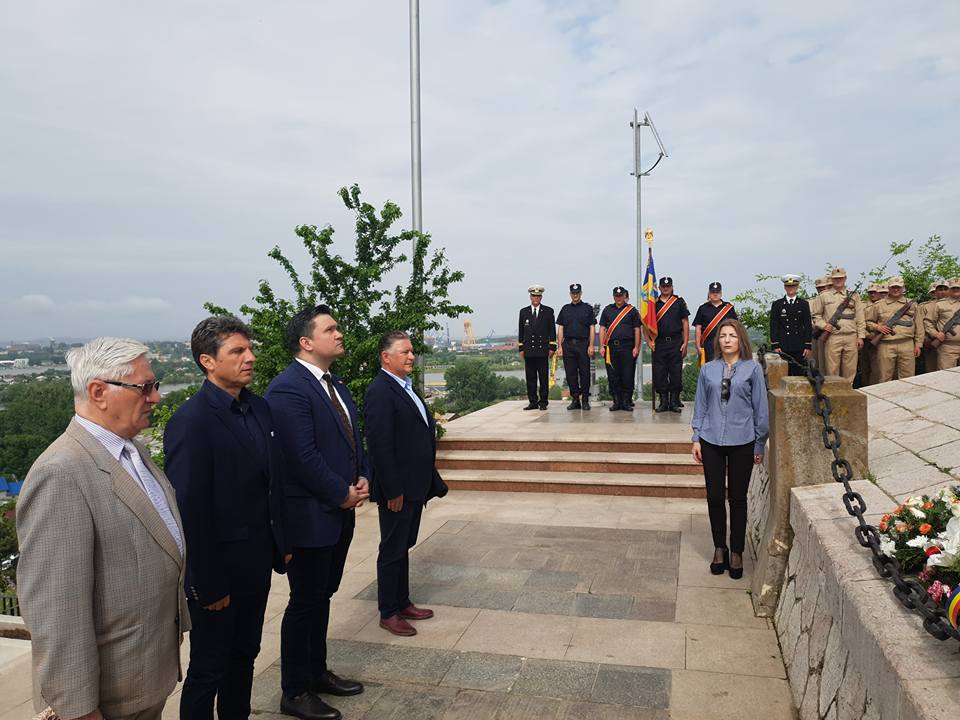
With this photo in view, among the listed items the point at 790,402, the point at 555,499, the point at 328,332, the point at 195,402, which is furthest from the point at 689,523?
the point at 195,402

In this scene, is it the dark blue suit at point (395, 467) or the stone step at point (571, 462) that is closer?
the dark blue suit at point (395, 467)

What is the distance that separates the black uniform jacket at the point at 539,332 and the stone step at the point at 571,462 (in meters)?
2.93

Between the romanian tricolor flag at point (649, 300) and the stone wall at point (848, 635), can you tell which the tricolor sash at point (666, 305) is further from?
the stone wall at point (848, 635)

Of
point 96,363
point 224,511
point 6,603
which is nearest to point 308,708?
point 224,511

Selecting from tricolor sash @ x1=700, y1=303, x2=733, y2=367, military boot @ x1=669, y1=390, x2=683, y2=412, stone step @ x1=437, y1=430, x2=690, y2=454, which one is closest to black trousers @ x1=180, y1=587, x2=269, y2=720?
stone step @ x1=437, y1=430, x2=690, y2=454

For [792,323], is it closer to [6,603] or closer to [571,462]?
[571,462]

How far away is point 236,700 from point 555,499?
5355 mm

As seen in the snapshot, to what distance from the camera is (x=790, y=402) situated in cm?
416

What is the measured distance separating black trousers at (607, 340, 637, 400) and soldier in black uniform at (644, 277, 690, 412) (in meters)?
0.43

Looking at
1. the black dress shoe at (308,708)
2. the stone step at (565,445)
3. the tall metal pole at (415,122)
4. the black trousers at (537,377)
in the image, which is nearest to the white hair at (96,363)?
the black dress shoe at (308,708)

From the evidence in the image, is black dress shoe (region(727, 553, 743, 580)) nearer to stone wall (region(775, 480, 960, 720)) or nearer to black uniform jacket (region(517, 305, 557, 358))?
stone wall (region(775, 480, 960, 720))

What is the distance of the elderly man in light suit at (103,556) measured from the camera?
182 centimetres

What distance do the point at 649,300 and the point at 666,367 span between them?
1398 millimetres

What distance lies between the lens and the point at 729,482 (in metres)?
4.98
